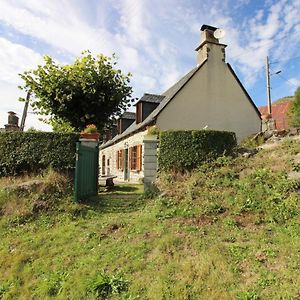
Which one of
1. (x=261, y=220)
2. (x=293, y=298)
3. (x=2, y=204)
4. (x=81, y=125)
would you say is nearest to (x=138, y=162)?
(x=81, y=125)

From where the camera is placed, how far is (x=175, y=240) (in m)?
5.40

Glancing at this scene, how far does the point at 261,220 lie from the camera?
604cm

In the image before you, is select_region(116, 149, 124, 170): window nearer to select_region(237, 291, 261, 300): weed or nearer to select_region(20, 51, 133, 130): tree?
select_region(20, 51, 133, 130): tree

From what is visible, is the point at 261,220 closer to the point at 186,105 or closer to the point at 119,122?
the point at 186,105

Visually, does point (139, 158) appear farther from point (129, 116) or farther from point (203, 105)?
point (129, 116)

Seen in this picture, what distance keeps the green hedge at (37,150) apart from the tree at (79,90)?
5.50 metres

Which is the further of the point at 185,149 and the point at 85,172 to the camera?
the point at 185,149

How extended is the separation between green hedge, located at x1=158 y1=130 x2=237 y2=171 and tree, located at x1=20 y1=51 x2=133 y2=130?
6366 millimetres

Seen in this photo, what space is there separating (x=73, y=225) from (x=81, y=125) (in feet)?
30.0

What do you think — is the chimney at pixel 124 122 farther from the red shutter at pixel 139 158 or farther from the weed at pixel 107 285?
the weed at pixel 107 285

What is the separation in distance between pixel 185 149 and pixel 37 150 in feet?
14.6

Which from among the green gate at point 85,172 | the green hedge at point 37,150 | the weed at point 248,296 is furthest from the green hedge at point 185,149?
the weed at point 248,296

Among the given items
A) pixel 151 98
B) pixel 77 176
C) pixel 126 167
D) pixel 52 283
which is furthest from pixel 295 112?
pixel 52 283

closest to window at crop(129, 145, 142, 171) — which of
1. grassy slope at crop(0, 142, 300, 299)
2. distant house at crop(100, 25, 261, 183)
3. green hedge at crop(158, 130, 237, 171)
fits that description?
distant house at crop(100, 25, 261, 183)
